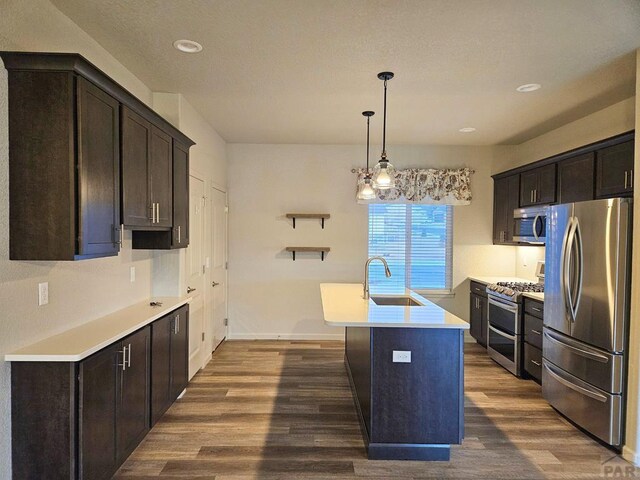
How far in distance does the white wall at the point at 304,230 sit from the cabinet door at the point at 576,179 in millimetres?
1556

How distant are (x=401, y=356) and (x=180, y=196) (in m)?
2.27

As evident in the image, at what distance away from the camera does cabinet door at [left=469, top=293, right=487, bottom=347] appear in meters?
4.70

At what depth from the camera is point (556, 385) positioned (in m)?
3.16

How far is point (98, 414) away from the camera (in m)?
2.01

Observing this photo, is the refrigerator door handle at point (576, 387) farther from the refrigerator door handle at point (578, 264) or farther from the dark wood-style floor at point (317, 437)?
the refrigerator door handle at point (578, 264)

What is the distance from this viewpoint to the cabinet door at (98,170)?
1.91 m

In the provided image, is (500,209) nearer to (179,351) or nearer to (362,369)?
(362,369)

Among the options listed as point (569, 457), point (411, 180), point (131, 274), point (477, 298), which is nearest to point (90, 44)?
point (131, 274)

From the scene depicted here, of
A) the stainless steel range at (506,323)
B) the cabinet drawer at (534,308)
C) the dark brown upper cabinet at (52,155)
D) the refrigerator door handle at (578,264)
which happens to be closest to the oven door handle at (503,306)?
the stainless steel range at (506,323)

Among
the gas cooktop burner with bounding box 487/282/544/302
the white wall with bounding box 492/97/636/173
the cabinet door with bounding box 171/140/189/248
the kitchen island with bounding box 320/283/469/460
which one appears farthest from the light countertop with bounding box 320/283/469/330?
the white wall with bounding box 492/97/636/173

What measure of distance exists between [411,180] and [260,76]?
9.43 ft

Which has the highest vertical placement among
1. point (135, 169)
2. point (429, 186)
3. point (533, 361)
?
point (429, 186)

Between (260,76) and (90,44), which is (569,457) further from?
(90,44)

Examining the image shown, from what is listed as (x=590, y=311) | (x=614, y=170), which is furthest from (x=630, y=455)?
(x=614, y=170)
